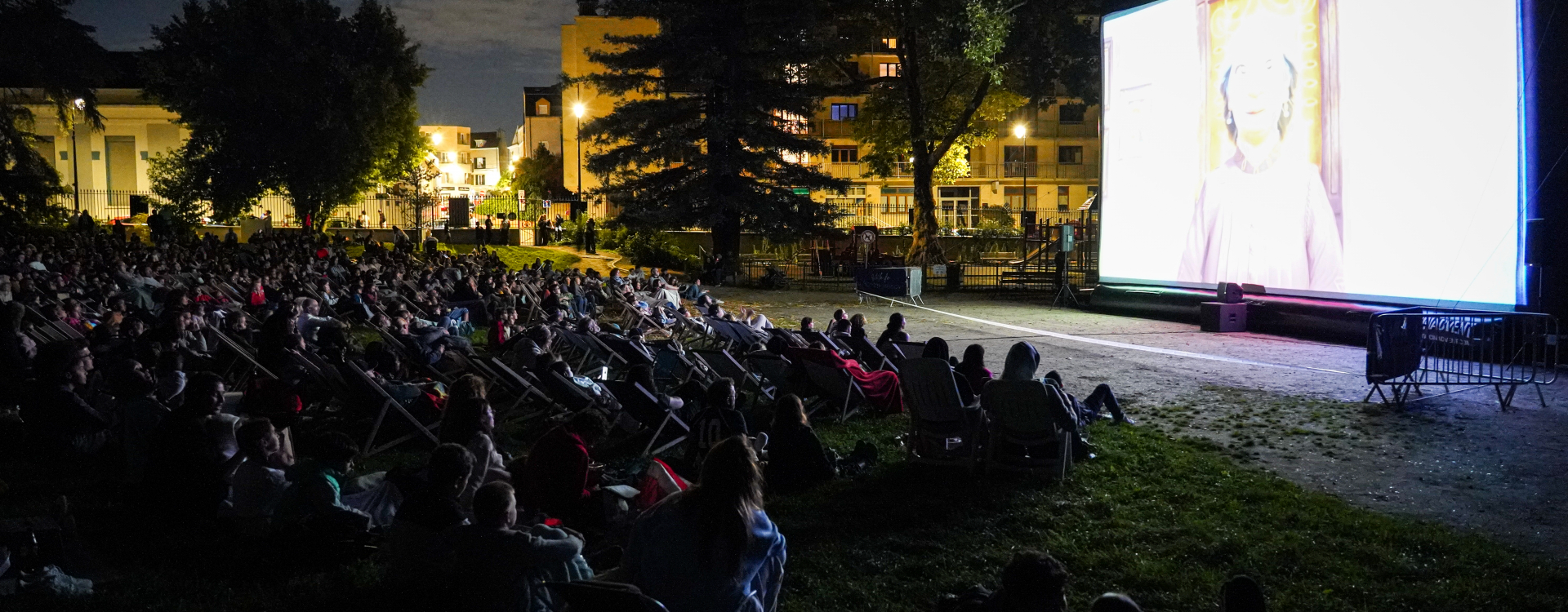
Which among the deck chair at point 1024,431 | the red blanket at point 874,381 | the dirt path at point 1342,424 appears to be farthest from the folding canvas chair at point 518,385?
the dirt path at point 1342,424

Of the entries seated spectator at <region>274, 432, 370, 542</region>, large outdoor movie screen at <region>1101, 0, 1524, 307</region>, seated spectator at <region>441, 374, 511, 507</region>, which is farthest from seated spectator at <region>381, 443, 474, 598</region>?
large outdoor movie screen at <region>1101, 0, 1524, 307</region>

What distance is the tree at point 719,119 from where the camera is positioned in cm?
2709

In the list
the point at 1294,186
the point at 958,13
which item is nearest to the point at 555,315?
the point at 1294,186

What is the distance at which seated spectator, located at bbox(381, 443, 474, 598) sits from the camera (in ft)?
12.8

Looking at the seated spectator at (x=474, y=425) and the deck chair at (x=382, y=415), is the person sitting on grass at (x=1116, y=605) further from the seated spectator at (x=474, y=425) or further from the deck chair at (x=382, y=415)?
the deck chair at (x=382, y=415)

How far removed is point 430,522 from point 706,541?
1.41 metres

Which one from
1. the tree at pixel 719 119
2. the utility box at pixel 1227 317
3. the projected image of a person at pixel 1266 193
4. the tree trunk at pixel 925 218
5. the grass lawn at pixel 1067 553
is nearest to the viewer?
the grass lawn at pixel 1067 553

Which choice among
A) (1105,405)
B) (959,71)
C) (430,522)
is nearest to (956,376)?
(1105,405)

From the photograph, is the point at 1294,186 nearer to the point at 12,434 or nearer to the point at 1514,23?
the point at 1514,23

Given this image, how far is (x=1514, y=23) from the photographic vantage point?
39.8 ft

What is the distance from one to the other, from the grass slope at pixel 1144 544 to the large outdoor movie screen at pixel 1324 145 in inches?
333

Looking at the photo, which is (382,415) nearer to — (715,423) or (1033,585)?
(715,423)

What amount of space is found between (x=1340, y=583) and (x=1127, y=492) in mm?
1562

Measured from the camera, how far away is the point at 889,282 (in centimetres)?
2302
